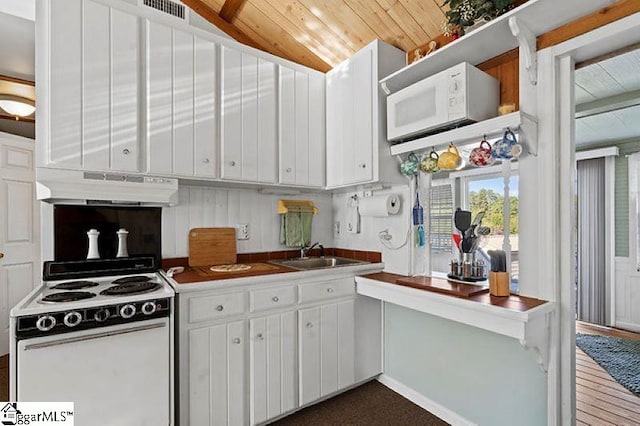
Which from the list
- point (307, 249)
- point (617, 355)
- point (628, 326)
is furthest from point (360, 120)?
point (628, 326)

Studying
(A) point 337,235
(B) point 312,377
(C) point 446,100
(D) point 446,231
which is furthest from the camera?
(A) point 337,235

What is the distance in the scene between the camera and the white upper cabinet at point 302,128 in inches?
93.3

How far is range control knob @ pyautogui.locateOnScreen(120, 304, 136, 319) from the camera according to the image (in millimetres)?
1459

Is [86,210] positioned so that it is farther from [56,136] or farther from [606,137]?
[606,137]

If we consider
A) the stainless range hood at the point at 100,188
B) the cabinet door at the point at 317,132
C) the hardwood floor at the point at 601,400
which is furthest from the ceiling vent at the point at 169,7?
the hardwood floor at the point at 601,400

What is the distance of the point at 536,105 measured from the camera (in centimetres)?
164

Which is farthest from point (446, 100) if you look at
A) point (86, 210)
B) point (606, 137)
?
point (606, 137)

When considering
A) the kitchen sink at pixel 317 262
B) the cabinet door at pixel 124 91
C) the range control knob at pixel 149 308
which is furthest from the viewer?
the kitchen sink at pixel 317 262

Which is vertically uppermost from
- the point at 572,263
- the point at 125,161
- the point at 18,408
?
the point at 125,161

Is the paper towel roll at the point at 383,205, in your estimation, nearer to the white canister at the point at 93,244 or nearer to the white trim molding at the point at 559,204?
the white trim molding at the point at 559,204

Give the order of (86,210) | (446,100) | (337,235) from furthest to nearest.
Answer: (337,235) < (86,210) < (446,100)

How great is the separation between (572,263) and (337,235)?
1793 millimetres

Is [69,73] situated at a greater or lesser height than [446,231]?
greater

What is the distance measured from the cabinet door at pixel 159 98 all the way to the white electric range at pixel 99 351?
0.75 metres
